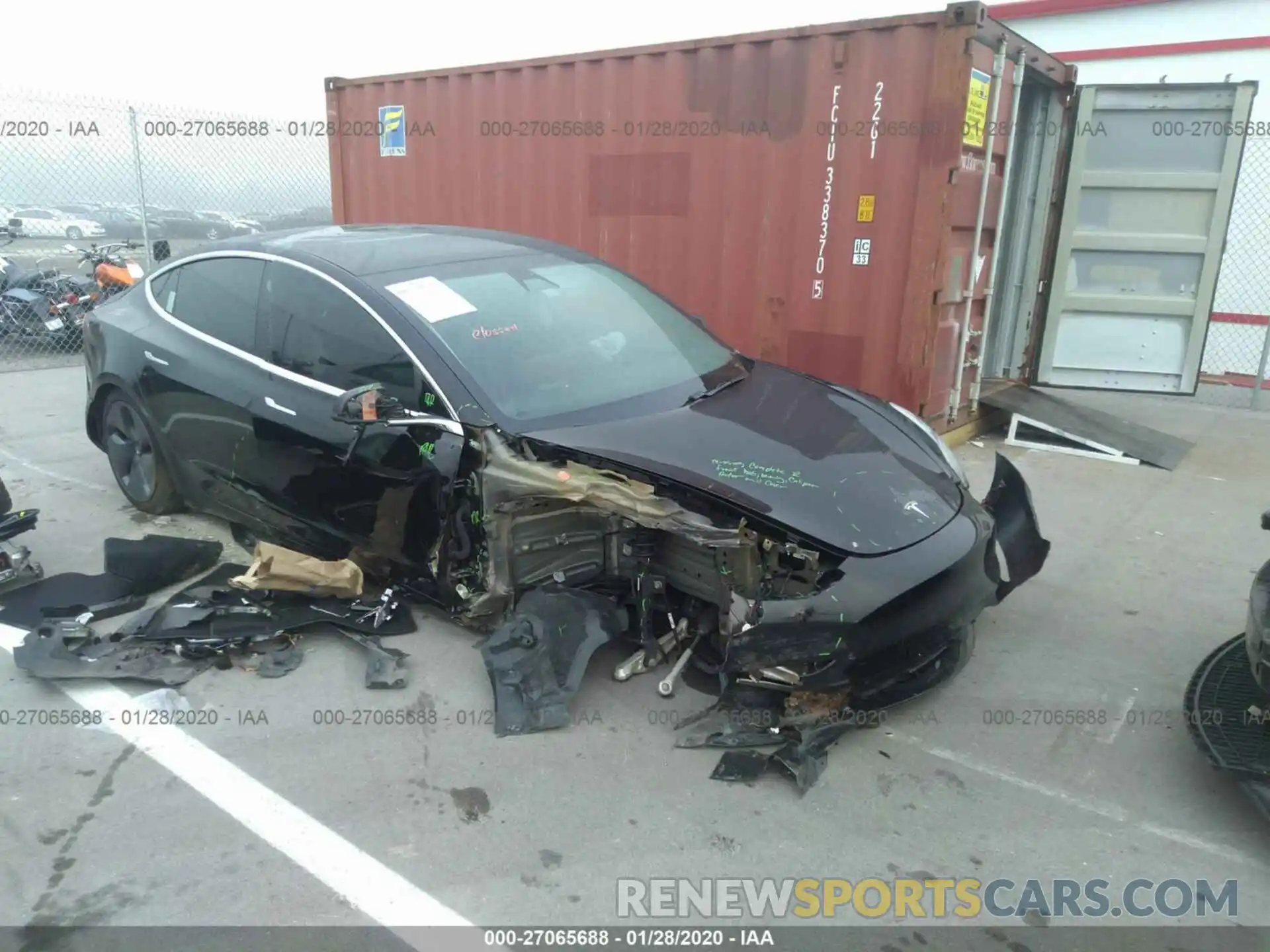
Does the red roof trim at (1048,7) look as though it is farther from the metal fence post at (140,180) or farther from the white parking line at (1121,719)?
the metal fence post at (140,180)

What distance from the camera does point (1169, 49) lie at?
29.5 ft

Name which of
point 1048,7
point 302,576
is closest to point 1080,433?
point 302,576

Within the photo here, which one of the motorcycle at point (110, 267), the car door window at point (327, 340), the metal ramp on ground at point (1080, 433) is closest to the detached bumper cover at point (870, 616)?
the car door window at point (327, 340)

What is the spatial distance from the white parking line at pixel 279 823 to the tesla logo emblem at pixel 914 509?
1.85 m

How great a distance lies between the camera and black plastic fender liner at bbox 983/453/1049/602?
3410 millimetres

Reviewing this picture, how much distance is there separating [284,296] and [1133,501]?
5.03 m

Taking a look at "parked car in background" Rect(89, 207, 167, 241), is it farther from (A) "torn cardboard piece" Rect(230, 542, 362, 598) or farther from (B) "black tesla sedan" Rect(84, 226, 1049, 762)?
(A) "torn cardboard piece" Rect(230, 542, 362, 598)

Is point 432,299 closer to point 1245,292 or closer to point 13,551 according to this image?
point 13,551

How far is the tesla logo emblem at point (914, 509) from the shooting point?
3.02 m

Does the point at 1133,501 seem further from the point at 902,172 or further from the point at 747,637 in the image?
the point at 747,637

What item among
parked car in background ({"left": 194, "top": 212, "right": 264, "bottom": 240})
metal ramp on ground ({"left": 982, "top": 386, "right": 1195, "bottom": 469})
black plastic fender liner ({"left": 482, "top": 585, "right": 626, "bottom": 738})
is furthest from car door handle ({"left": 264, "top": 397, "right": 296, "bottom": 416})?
parked car in background ({"left": 194, "top": 212, "right": 264, "bottom": 240})

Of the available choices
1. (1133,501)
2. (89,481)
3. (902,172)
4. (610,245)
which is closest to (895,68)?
(902,172)

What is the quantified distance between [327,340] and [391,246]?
0.61 meters

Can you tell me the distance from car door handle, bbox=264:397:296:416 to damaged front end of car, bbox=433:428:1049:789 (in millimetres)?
951
